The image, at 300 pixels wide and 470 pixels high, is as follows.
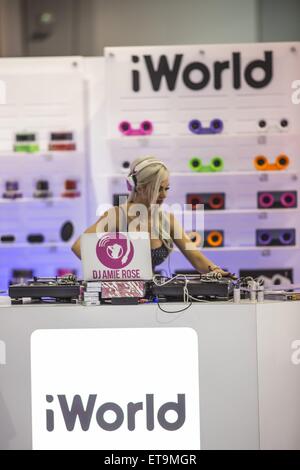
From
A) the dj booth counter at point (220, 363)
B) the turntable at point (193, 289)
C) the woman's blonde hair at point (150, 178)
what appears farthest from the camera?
the woman's blonde hair at point (150, 178)

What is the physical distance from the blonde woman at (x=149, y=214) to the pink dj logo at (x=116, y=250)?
0.85 meters

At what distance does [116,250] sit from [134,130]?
8.52 ft

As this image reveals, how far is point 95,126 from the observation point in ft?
18.1

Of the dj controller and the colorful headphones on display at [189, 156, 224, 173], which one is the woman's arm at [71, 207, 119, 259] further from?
the colorful headphones on display at [189, 156, 224, 173]

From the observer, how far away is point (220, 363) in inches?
106

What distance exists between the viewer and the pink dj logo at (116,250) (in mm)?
2793

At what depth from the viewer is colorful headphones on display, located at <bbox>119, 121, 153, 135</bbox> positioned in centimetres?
521

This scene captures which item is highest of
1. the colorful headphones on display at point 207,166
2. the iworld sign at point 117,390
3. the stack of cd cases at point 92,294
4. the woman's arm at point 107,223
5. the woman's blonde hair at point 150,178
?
the colorful headphones on display at point 207,166

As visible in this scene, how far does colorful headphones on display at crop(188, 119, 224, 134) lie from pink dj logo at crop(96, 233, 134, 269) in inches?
102

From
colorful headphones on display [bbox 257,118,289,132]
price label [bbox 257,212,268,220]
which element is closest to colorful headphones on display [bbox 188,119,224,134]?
colorful headphones on display [bbox 257,118,289,132]

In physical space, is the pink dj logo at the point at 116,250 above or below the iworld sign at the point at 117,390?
above

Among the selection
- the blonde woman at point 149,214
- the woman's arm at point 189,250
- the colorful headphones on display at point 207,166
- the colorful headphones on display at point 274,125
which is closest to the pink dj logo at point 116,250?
the blonde woman at point 149,214

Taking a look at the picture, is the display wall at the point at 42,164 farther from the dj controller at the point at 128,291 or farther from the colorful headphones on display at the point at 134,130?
the dj controller at the point at 128,291
